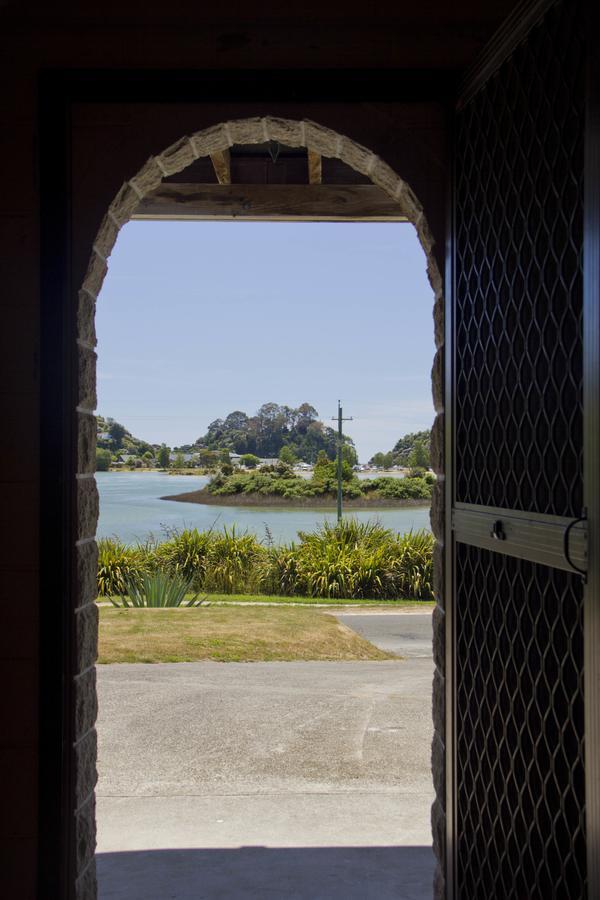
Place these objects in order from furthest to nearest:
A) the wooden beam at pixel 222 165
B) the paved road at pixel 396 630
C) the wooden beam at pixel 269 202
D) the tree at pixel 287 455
Answer: 1. the tree at pixel 287 455
2. the paved road at pixel 396 630
3. the wooden beam at pixel 269 202
4. the wooden beam at pixel 222 165

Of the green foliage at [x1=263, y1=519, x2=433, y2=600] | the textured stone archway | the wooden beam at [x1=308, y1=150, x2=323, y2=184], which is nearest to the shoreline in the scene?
the green foliage at [x1=263, y1=519, x2=433, y2=600]

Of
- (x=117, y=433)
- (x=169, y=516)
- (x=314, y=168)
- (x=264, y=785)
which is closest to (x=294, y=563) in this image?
(x=169, y=516)

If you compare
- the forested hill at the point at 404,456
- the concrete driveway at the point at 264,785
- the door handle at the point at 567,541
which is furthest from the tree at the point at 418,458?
the door handle at the point at 567,541

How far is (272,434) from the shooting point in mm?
20156

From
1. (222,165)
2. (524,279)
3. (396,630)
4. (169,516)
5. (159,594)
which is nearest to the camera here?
(524,279)

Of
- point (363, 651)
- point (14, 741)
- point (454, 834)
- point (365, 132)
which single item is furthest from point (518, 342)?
point (363, 651)

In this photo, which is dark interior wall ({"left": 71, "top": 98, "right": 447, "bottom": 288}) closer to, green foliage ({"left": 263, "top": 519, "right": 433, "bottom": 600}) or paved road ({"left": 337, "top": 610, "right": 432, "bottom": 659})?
paved road ({"left": 337, "top": 610, "right": 432, "bottom": 659})

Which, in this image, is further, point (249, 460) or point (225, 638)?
point (249, 460)

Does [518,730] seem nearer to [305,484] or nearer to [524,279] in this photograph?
[524,279]

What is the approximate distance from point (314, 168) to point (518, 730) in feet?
8.17

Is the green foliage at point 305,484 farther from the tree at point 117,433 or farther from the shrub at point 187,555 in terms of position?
the shrub at point 187,555

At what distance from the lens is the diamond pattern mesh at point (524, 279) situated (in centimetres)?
146

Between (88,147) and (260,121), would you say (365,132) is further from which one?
(88,147)

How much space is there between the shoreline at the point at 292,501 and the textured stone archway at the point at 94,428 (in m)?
13.3
